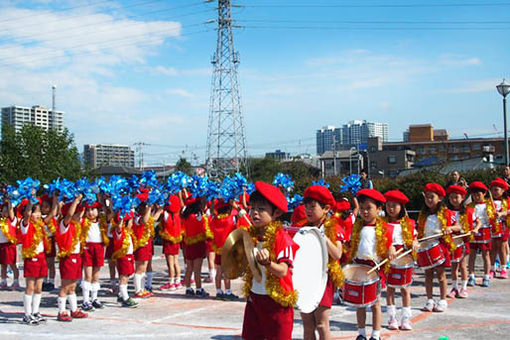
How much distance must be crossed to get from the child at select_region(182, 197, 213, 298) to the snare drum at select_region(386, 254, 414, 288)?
4.17 meters

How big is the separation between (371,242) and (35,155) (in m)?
31.9

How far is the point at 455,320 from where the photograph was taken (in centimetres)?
761

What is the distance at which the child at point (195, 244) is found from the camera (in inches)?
392

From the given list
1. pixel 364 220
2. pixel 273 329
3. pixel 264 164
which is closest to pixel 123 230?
pixel 364 220

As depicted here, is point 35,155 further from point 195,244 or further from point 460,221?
point 460,221

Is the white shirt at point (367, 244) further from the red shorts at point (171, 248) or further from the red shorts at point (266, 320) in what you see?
the red shorts at point (171, 248)

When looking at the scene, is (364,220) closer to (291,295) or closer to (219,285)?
(291,295)

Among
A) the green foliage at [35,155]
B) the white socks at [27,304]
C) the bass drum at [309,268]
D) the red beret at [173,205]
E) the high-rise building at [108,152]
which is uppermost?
the high-rise building at [108,152]

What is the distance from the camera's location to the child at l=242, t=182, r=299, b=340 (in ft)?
14.1

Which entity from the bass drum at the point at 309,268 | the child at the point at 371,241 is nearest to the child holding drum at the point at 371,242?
the child at the point at 371,241

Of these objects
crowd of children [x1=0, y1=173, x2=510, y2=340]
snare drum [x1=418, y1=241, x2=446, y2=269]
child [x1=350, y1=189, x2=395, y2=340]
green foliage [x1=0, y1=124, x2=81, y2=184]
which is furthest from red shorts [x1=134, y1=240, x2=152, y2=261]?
green foliage [x1=0, y1=124, x2=81, y2=184]

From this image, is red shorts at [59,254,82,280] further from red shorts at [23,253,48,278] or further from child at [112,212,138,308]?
child at [112,212,138,308]

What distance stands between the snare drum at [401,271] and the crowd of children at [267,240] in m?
0.11

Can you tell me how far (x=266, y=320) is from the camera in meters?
4.36
